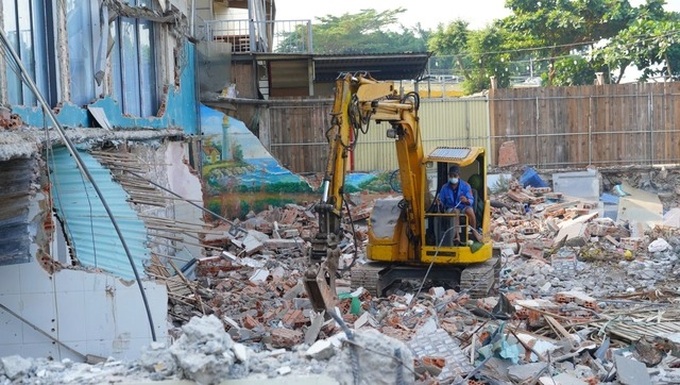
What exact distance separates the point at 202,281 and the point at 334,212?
4.63 meters

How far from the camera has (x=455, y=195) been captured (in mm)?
12891

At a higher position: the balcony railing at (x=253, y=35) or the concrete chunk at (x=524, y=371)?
the balcony railing at (x=253, y=35)

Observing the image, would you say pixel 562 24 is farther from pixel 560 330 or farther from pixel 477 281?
pixel 560 330

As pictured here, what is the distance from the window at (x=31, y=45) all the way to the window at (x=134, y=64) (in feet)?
9.35

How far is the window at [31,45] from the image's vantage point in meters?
9.03

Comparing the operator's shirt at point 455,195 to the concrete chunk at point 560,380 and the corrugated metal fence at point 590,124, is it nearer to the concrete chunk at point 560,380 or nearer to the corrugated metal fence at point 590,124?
the concrete chunk at point 560,380

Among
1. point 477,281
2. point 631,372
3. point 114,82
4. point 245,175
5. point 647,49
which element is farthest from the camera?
point 647,49

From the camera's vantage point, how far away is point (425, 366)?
855 centimetres

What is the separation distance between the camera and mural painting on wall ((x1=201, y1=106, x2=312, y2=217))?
21.7 m

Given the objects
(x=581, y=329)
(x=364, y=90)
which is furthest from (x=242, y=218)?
(x=581, y=329)

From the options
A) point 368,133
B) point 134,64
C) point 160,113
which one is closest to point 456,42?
point 368,133

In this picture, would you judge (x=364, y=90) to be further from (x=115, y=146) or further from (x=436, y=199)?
(x=115, y=146)

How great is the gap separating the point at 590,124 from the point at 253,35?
32.9 feet

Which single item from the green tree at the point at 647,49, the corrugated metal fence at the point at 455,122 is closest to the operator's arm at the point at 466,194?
the corrugated metal fence at the point at 455,122
